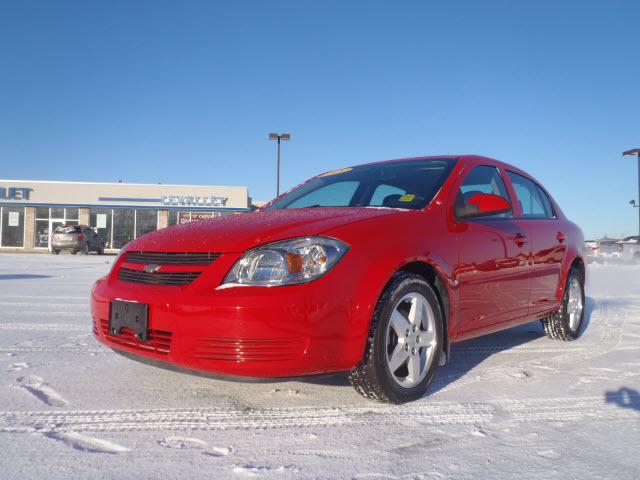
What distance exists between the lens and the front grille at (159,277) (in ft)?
7.77

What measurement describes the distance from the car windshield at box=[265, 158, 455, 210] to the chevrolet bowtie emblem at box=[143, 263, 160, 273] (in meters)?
1.36

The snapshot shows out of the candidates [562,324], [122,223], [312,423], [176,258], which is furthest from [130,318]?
[122,223]

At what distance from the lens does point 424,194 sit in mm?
3152

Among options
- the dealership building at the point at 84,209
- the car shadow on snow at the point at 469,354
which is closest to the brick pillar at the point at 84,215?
the dealership building at the point at 84,209

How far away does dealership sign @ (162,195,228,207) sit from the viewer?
3338 cm

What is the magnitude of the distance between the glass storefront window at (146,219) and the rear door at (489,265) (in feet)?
105

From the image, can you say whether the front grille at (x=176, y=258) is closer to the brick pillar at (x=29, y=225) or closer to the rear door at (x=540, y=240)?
the rear door at (x=540, y=240)

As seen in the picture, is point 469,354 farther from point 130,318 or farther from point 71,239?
point 71,239

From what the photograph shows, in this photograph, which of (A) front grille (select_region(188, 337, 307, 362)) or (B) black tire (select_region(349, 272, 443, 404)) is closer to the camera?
(A) front grille (select_region(188, 337, 307, 362))

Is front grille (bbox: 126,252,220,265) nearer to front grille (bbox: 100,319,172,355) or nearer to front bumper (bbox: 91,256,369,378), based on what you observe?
front bumper (bbox: 91,256,369,378)

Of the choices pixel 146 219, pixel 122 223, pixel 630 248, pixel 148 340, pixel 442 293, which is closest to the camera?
pixel 148 340

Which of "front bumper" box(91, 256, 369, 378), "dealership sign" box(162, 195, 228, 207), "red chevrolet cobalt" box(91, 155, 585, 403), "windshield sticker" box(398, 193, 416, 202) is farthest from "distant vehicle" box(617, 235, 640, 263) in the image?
"dealership sign" box(162, 195, 228, 207)

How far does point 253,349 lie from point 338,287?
464mm

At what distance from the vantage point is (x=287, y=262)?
2262 mm
